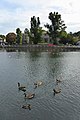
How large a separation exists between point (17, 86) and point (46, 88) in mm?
3967

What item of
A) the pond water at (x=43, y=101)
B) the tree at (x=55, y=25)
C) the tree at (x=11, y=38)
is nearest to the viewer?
the pond water at (x=43, y=101)

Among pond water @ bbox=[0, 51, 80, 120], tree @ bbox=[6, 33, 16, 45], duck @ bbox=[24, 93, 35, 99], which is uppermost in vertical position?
tree @ bbox=[6, 33, 16, 45]

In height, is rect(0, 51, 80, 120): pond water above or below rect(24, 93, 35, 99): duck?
below

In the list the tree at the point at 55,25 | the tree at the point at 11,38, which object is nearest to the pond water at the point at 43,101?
the tree at the point at 55,25

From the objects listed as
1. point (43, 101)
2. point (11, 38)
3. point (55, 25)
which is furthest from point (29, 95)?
point (11, 38)

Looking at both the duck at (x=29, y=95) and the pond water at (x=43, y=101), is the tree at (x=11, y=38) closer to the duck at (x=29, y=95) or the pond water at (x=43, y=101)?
the pond water at (x=43, y=101)

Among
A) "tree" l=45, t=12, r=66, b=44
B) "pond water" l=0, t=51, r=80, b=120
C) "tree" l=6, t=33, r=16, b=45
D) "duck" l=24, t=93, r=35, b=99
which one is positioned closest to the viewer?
"pond water" l=0, t=51, r=80, b=120

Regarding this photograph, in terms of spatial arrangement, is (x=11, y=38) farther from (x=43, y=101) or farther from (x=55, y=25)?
(x=43, y=101)

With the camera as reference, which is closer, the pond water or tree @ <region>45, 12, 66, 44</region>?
the pond water

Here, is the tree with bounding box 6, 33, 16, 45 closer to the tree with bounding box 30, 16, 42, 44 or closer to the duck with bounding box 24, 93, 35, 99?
the tree with bounding box 30, 16, 42, 44

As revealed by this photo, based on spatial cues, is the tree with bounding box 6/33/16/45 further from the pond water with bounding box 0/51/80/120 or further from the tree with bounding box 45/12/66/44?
the pond water with bounding box 0/51/80/120

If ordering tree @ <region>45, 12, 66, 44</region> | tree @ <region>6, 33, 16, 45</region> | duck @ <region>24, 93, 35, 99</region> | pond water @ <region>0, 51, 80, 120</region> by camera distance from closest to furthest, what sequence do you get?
pond water @ <region>0, 51, 80, 120</region> < duck @ <region>24, 93, 35, 99</region> < tree @ <region>45, 12, 66, 44</region> < tree @ <region>6, 33, 16, 45</region>

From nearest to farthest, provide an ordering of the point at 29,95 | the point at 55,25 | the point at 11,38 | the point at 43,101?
1. the point at 43,101
2. the point at 29,95
3. the point at 55,25
4. the point at 11,38

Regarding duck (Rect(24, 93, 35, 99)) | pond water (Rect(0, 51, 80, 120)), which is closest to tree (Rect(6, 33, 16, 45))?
pond water (Rect(0, 51, 80, 120))
